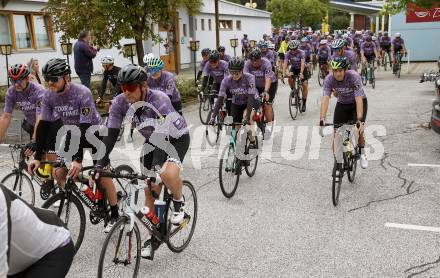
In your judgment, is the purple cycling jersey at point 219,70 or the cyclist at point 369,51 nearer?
the purple cycling jersey at point 219,70

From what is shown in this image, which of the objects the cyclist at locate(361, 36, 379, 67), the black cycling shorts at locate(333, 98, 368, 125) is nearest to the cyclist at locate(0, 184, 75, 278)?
the black cycling shorts at locate(333, 98, 368, 125)

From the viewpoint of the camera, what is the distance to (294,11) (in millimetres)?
61875

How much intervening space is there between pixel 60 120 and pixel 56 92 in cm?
57

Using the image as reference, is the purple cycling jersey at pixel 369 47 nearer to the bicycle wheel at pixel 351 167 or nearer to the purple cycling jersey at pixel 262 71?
the purple cycling jersey at pixel 262 71

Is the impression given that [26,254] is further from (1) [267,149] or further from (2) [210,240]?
(1) [267,149]

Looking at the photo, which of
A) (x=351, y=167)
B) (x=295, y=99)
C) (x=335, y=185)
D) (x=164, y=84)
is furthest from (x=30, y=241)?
(x=295, y=99)

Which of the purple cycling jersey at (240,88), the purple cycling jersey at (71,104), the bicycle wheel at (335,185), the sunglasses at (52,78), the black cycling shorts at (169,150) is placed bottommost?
the bicycle wheel at (335,185)

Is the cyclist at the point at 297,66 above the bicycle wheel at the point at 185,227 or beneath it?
above

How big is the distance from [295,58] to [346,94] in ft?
24.7

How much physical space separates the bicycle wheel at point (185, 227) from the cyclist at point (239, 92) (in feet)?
7.78

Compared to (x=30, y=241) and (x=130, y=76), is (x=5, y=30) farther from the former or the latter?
(x=30, y=241)

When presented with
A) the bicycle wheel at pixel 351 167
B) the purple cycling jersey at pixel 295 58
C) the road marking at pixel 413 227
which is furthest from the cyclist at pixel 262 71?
the road marking at pixel 413 227

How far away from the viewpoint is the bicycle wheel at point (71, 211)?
4496 millimetres

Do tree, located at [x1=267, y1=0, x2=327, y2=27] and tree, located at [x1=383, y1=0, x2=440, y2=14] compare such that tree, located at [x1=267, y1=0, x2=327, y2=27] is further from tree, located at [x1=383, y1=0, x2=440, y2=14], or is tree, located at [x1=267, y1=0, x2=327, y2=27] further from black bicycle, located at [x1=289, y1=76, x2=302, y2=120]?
black bicycle, located at [x1=289, y1=76, x2=302, y2=120]
